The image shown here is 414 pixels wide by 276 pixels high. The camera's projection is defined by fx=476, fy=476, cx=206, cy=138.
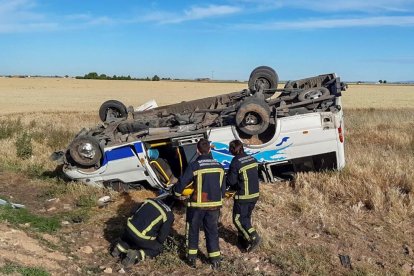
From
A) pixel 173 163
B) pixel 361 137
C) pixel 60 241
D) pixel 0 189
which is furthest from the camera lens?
pixel 361 137

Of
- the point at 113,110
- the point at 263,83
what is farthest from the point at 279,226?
the point at 113,110

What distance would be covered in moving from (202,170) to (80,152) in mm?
2911

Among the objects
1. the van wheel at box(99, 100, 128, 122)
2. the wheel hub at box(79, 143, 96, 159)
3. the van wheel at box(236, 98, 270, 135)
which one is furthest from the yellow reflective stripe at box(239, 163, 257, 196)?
the van wheel at box(99, 100, 128, 122)

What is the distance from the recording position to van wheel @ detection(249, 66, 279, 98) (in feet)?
29.8

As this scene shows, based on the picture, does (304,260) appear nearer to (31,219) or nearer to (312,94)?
(312,94)

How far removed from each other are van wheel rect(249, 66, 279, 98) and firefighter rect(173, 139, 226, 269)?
4367 mm

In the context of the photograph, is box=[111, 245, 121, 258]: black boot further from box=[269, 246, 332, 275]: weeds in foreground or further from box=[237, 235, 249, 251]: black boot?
box=[269, 246, 332, 275]: weeds in foreground

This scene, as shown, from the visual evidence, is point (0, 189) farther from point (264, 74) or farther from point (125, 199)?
point (264, 74)

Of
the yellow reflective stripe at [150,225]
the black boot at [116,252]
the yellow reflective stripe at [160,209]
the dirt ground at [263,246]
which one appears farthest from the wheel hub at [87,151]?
the yellow reflective stripe at [150,225]

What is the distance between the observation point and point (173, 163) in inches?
299

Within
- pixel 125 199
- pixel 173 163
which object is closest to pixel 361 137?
pixel 173 163

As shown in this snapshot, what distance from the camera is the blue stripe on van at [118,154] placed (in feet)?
23.0

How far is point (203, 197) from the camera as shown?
16.1 feet

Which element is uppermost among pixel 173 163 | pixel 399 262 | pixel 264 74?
pixel 264 74
